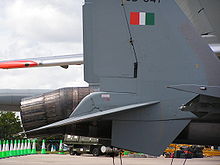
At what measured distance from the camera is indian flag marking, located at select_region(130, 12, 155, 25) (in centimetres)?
651

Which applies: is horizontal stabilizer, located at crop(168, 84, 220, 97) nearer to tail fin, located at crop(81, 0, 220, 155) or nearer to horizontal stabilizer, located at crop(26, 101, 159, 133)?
tail fin, located at crop(81, 0, 220, 155)

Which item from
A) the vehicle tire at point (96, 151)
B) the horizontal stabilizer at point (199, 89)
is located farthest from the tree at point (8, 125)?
the horizontal stabilizer at point (199, 89)

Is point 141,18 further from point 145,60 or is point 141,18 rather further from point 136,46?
point 145,60

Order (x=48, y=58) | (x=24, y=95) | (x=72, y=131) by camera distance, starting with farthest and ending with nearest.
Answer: (x=48, y=58) → (x=24, y=95) → (x=72, y=131)

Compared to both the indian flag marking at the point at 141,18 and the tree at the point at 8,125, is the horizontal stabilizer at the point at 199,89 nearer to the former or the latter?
the indian flag marking at the point at 141,18

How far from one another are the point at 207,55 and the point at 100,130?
82.7 inches

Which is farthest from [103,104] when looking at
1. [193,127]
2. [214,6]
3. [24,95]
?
[24,95]

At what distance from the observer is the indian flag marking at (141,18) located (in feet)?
21.4

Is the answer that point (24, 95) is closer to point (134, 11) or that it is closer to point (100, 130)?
point (100, 130)

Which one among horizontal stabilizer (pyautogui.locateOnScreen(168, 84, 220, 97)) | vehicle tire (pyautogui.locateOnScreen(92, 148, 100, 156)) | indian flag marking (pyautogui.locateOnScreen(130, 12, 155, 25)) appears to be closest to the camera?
horizontal stabilizer (pyautogui.locateOnScreen(168, 84, 220, 97))

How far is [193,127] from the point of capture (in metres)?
6.64

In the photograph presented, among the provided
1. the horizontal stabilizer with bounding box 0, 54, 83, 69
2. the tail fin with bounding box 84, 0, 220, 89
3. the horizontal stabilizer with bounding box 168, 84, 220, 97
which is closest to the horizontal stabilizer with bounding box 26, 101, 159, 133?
the tail fin with bounding box 84, 0, 220, 89

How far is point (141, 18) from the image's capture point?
656 centimetres

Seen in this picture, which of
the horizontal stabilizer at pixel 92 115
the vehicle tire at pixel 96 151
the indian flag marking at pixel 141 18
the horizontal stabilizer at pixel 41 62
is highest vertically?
the indian flag marking at pixel 141 18
